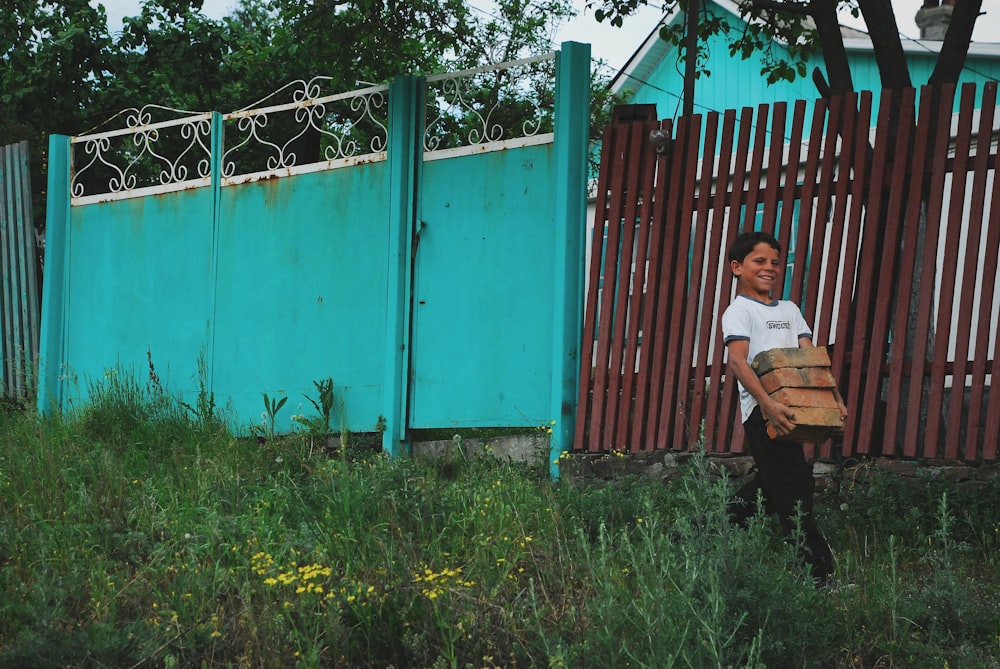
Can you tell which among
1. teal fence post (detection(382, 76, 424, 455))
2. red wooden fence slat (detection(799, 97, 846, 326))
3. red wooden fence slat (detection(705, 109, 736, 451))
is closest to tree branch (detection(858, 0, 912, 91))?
red wooden fence slat (detection(799, 97, 846, 326))

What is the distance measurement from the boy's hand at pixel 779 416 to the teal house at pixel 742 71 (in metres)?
11.0

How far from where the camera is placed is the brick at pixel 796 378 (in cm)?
431

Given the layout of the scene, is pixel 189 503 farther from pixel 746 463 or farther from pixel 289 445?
pixel 746 463

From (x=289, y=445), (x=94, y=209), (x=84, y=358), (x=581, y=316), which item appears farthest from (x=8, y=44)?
(x=581, y=316)

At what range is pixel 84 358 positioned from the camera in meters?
8.79

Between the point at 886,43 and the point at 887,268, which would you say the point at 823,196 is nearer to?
the point at 887,268

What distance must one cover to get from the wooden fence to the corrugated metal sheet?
528cm

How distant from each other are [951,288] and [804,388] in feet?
4.78

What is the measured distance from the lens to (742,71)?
672 inches

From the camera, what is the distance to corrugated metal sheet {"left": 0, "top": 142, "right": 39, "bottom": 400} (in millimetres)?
9320

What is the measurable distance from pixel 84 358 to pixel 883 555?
20.8 feet

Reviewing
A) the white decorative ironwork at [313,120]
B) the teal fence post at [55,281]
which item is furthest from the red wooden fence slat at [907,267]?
the teal fence post at [55,281]

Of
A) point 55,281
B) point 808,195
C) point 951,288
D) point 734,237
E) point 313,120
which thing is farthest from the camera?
point 55,281

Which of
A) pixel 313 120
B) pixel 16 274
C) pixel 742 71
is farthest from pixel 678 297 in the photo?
pixel 742 71
